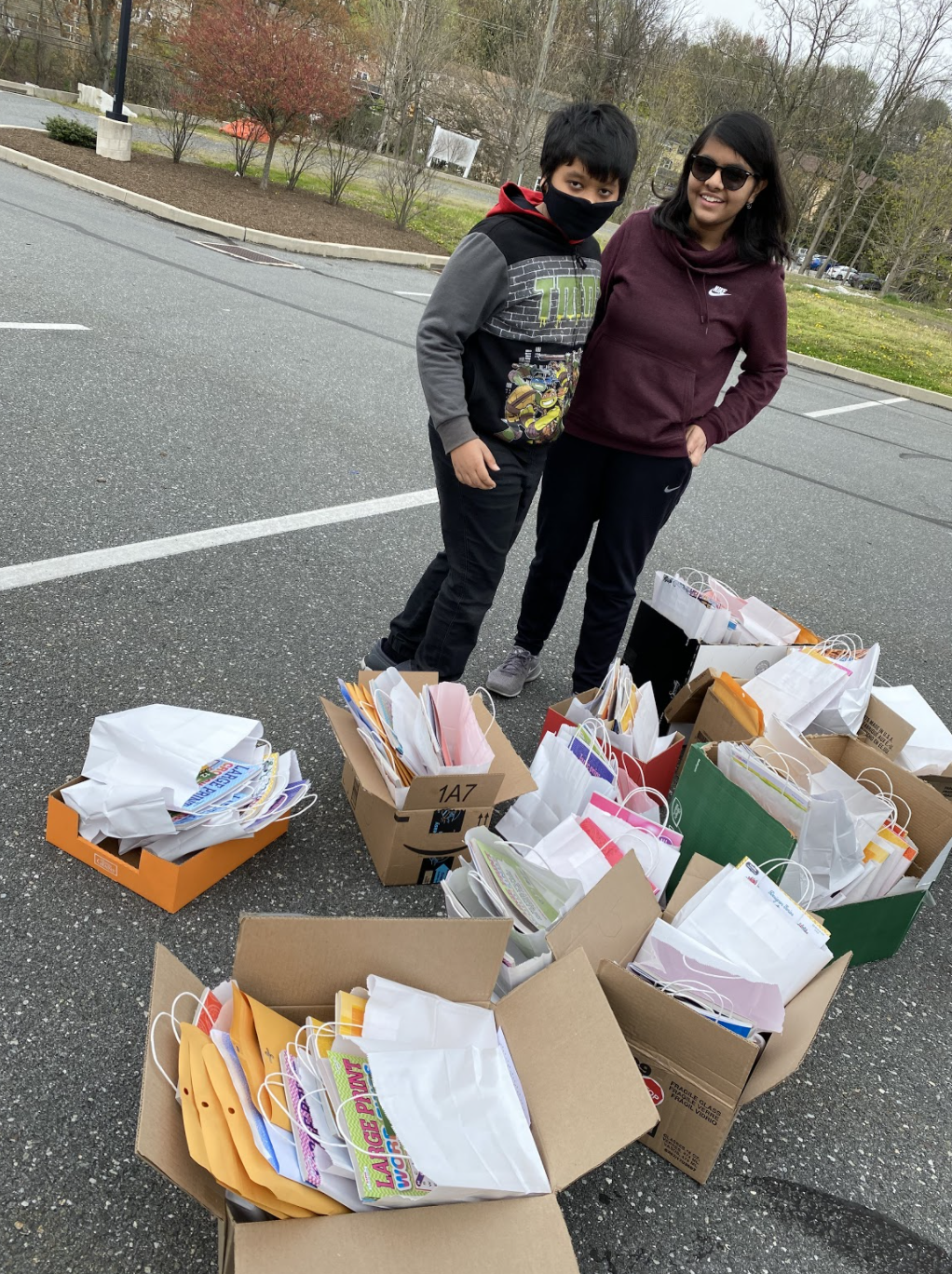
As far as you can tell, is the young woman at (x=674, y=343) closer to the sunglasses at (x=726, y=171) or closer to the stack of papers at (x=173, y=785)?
the sunglasses at (x=726, y=171)

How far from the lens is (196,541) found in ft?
12.7

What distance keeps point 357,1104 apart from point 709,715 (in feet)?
5.45

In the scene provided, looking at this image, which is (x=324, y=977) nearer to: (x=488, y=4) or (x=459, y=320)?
(x=459, y=320)

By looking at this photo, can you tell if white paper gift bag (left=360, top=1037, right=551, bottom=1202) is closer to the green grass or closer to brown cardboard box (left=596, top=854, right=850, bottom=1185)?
brown cardboard box (left=596, top=854, right=850, bottom=1185)

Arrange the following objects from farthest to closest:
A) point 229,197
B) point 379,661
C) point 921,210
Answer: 1. point 921,210
2. point 229,197
3. point 379,661

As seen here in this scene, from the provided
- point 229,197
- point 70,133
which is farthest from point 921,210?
point 70,133

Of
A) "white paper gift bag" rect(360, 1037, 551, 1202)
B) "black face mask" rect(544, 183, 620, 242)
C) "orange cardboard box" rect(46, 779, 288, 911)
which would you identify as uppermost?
"black face mask" rect(544, 183, 620, 242)

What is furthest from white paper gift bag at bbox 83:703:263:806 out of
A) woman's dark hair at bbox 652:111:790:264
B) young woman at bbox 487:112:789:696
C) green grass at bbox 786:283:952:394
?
green grass at bbox 786:283:952:394

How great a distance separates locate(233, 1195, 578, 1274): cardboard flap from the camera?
1397mm

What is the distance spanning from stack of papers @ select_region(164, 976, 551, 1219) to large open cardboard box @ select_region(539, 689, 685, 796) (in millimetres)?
1076

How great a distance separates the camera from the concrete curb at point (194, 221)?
11.3m

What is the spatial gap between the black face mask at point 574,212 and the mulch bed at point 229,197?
10387 mm

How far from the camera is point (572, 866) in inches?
89.7

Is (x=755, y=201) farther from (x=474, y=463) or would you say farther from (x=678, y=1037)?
(x=678, y=1037)
